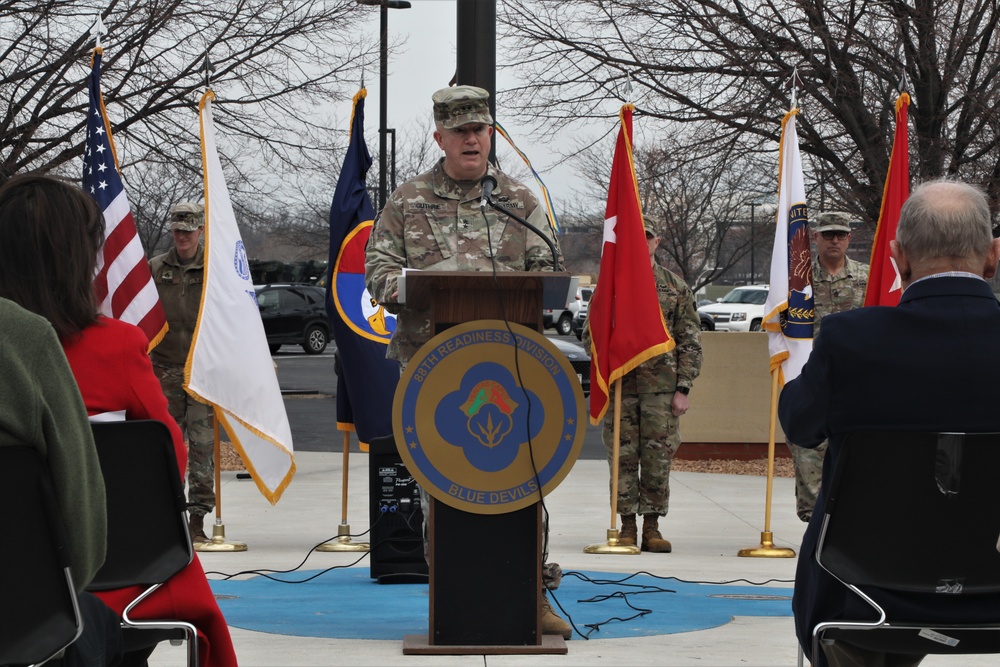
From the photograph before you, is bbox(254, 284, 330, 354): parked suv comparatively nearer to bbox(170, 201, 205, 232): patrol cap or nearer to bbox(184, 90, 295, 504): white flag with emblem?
bbox(170, 201, 205, 232): patrol cap

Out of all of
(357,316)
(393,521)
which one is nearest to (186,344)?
(357,316)

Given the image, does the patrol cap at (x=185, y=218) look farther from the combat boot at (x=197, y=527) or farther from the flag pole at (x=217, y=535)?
the combat boot at (x=197, y=527)

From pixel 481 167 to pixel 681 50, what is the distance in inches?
290

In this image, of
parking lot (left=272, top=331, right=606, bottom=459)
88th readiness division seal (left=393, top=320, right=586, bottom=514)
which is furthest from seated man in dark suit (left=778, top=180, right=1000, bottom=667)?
parking lot (left=272, top=331, right=606, bottom=459)

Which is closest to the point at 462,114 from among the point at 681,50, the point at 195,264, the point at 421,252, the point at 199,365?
the point at 421,252

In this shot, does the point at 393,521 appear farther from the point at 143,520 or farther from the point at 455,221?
the point at 143,520

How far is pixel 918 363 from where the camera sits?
3115 mm

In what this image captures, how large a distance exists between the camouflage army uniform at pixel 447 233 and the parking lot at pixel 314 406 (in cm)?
287

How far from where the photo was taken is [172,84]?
Answer: 12.0 metres

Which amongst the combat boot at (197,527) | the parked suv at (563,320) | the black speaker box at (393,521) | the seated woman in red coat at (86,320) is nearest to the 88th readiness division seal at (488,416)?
the seated woman in red coat at (86,320)

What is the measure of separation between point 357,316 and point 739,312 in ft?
105

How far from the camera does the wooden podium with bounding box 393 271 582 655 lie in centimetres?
445

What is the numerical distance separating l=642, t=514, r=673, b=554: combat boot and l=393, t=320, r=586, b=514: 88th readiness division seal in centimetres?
344

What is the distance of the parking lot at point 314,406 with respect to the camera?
14.3 metres
